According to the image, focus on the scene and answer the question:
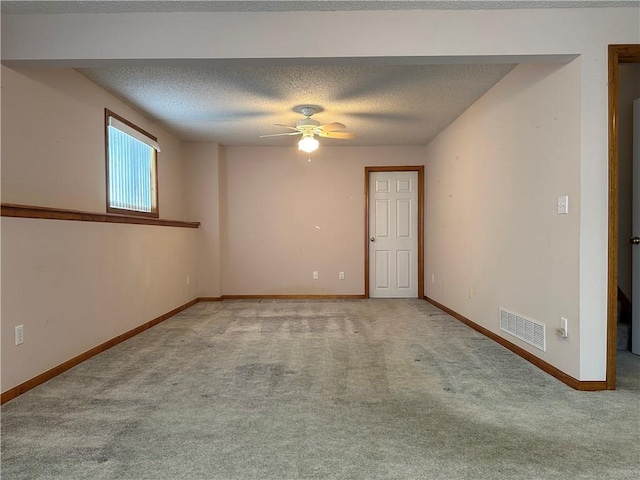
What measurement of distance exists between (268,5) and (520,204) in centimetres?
240

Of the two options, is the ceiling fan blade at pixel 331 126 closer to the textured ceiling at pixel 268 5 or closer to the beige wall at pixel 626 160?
the textured ceiling at pixel 268 5

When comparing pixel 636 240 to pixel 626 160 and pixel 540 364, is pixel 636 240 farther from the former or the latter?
pixel 540 364

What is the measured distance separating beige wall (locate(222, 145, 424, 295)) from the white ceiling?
1174mm

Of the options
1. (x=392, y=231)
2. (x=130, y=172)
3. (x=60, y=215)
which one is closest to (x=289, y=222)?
(x=392, y=231)

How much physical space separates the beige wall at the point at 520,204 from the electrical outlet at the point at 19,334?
3493 millimetres

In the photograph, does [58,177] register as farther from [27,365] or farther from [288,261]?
[288,261]

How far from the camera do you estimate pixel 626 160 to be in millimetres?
3678

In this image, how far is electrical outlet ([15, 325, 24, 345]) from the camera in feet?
8.38

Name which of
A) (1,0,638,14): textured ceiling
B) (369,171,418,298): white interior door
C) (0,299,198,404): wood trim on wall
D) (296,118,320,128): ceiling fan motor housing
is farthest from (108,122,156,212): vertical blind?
(369,171,418,298): white interior door

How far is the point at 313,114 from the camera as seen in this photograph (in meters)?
4.65

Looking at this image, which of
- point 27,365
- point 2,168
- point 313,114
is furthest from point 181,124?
point 27,365

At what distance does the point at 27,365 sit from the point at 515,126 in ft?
13.1

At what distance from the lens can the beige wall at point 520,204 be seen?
2.71m

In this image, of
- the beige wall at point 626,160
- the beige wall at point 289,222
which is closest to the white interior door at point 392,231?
the beige wall at point 289,222
